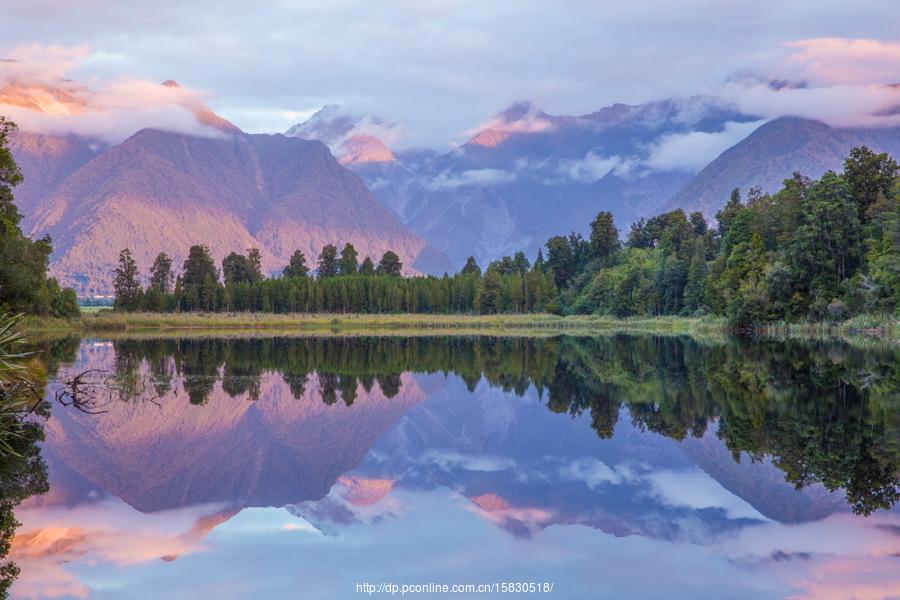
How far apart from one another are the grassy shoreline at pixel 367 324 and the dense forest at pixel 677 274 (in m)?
3.73

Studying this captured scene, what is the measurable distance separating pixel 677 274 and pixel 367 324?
142 ft

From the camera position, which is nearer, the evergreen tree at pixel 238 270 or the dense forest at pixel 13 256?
the dense forest at pixel 13 256

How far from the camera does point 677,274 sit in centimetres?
11719

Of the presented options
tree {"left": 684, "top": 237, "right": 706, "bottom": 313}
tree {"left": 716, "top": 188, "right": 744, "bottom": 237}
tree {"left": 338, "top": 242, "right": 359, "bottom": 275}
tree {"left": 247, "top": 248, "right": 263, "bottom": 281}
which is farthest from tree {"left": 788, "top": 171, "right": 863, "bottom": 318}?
tree {"left": 247, "top": 248, "right": 263, "bottom": 281}

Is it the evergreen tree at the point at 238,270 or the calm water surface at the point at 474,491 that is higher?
the evergreen tree at the point at 238,270

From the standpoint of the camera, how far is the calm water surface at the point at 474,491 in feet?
36.5

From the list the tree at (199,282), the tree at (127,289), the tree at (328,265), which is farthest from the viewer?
the tree at (328,265)

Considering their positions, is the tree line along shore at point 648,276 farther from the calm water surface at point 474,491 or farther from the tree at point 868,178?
the calm water surface at point 474,491

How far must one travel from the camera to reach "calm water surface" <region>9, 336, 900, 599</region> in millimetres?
11133

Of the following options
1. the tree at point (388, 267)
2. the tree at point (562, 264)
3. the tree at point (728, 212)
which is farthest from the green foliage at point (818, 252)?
the tree at point (388, 267)

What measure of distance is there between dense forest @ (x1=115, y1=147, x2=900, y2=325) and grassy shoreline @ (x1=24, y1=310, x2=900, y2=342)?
373cm

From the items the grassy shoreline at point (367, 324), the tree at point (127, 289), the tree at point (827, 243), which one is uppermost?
the tree at point (827, 243)

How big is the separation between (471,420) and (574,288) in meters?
123

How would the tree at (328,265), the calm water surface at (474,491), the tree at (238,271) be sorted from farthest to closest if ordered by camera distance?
the tree at (328,265), the tree at (238,271), the calm water surface at (474,491)
